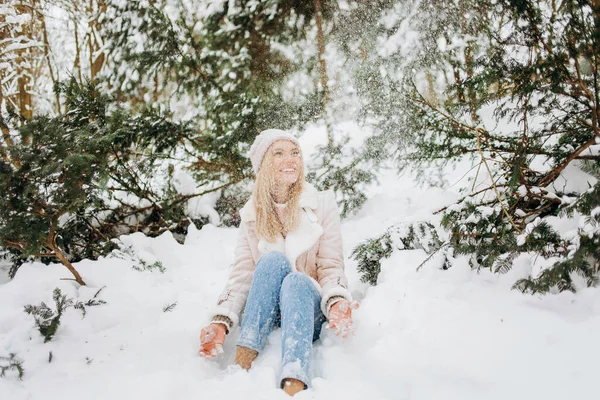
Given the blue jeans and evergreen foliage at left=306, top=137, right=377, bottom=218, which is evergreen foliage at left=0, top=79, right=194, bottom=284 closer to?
the blue jeans

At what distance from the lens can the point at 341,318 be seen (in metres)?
1.90

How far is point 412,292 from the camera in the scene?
2.14 metres

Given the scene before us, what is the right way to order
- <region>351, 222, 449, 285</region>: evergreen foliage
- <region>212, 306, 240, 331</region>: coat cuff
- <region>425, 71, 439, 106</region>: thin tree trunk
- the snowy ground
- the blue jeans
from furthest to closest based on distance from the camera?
<region>425, 71, 439, 106</region>: thin tree trunk → <region>351, 222, 449, 285</region>: evergreen foliage → <region>212, 306, 240, 331</region>: coat cuff → the blue jeans → the snowy ground

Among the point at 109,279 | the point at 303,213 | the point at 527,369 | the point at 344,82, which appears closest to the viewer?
the point at 527,369

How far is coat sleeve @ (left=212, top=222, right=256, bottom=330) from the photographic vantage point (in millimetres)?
2143

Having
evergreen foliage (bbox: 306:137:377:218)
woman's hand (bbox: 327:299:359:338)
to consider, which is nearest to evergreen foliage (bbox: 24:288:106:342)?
woman's hand (bbox: 327:299:359:338)

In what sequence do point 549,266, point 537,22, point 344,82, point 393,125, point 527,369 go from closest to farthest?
point 527,369
point 549,266
point 537,22
point 393,125
point 344,82

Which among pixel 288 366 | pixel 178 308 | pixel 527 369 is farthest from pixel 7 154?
pixel 527 369

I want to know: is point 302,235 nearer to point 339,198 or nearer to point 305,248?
point 305,248

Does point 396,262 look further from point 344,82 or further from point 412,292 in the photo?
point 344,82

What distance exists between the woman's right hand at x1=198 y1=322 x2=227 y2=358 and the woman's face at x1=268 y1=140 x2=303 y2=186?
3.10 ft

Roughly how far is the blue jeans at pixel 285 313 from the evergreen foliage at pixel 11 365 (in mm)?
1053

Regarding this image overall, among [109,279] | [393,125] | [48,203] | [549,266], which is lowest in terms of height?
[549,266]

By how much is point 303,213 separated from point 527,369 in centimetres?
137
